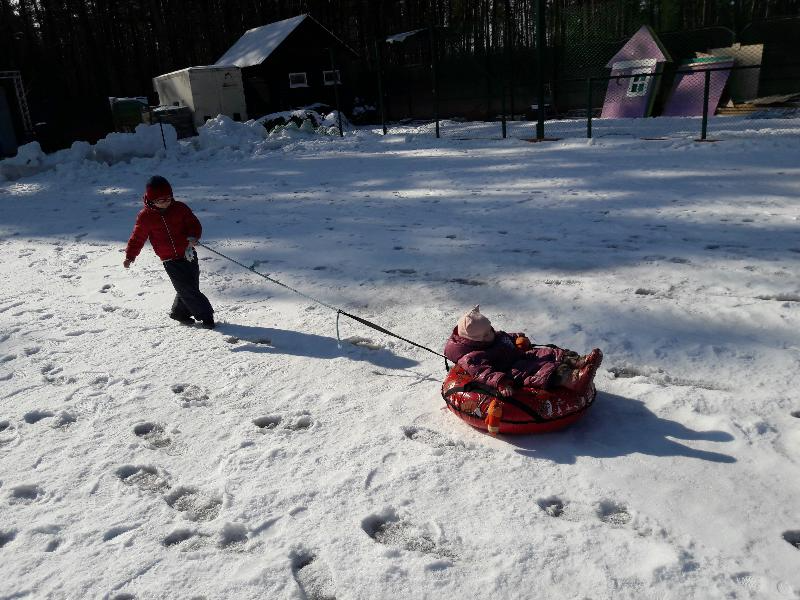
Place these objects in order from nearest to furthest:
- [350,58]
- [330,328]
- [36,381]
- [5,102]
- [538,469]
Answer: [538,469]
[36,381]
[330,328]
[5,102]
[350,58]

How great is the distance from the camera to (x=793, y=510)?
2.43 m

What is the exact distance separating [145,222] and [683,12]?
1644 cm

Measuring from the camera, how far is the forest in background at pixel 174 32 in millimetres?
18469

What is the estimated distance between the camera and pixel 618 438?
3.01 m

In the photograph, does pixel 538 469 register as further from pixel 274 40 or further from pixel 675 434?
pixel 274 40

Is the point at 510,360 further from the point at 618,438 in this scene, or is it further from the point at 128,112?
the point at 128,112

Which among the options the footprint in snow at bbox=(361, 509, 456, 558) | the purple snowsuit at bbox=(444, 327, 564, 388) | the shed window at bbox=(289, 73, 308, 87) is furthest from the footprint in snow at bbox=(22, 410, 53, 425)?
the shed window at bbox=(289, 73, 308, 87)

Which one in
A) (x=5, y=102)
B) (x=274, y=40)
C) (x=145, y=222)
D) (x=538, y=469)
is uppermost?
(x=274, y=40)

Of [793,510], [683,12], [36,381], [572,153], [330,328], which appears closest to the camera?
[793,510]

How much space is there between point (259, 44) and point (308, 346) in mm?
23509

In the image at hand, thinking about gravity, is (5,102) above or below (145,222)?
above

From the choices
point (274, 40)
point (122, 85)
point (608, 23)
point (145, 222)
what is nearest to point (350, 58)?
point (274, 40)

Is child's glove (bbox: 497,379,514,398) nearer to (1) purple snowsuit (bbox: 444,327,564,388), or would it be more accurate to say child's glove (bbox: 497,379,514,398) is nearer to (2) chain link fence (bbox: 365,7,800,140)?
(1) purple snowsuit (bbox: 444,327,564,388)

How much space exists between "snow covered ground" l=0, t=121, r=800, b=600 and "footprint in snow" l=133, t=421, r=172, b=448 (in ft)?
0.07
